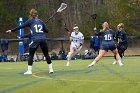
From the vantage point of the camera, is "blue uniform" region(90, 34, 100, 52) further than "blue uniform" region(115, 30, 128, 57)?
Yes

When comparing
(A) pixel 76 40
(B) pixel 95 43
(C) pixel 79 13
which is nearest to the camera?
(A) pixel 76 40

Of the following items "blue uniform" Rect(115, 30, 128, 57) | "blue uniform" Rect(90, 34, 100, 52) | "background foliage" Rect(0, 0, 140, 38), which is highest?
"background foliage" Rect(0, 0, 140, 38)

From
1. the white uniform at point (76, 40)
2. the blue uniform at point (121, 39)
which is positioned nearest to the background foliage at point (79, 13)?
the white uniform at point (76, 40)

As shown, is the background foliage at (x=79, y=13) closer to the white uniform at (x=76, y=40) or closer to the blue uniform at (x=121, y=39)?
the white uniform at (x=76, y=40)

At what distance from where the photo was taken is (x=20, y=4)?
176 ft

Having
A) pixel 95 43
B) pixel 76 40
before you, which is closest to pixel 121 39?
pixel 76 40

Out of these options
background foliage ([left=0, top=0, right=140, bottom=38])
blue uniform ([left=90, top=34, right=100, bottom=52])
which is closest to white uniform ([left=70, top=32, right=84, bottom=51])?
blue uniform ([left=90, top=34, right=100, bottom=52])

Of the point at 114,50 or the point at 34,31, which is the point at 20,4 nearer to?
the point at 114,50

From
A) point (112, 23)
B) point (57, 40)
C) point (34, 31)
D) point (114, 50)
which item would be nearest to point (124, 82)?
point (34, 31)

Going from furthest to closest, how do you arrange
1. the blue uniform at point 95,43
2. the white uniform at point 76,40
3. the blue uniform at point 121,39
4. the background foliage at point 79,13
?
the background foliage at point 79,13, the blue uniform at point 95,43, the white uniform at point 76,40, the blue uniform at point 121,39

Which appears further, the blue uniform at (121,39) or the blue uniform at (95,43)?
the blue uniform at (95,43)

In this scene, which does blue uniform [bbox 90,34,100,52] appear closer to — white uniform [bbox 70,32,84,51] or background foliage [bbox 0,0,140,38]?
white uniform [bbox 70,32,84,51]

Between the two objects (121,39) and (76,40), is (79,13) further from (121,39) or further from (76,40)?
(121,39)

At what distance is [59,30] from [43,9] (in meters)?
3.05
